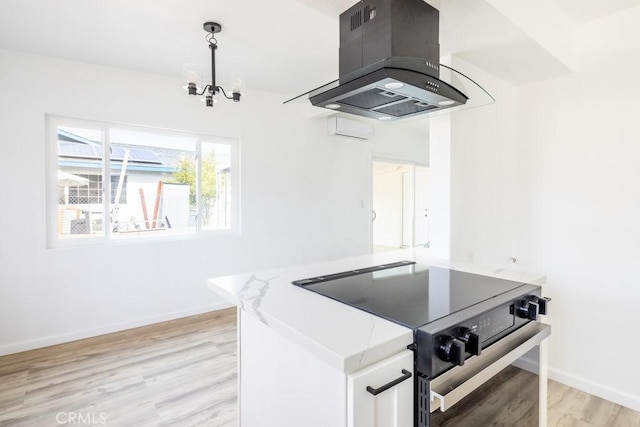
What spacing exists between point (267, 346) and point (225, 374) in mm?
1460

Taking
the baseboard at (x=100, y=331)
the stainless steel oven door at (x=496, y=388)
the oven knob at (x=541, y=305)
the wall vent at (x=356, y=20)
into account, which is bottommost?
the baseboard at (x=100, y=331)

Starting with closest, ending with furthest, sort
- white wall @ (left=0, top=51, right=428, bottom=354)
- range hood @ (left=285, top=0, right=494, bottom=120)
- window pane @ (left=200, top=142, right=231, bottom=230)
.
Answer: range hood @ (left=285, top=0, right=494, bottom=120) → white wall @ (left=0, top=51, right=428, bottom=354) → window pane @ (left=200, top=142, right=231, bottom=230)

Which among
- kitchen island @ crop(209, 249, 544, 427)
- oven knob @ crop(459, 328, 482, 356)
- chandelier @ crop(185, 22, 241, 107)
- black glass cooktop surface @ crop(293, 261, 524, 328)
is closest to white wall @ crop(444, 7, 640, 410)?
black glass cooktop surface @ crop(293, 261, 524, 328)

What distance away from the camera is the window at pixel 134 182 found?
118 inches

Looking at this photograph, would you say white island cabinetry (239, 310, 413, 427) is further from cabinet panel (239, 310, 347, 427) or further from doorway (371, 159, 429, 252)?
doorway (371, 159, 429, 252)

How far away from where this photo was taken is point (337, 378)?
84 cm

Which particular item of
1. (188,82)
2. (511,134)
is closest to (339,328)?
(188,82)

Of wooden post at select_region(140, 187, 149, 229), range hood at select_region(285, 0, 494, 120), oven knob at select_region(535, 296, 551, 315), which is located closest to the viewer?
range hood at select_region(285, 0, 494, 120)

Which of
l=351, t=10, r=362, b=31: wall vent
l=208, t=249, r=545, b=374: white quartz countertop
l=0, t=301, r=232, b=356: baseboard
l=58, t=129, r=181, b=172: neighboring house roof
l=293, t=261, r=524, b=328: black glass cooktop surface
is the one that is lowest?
l=0, t=301, r=232, b=356: baseboard

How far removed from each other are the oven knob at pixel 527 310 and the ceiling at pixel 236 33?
4.48 ft

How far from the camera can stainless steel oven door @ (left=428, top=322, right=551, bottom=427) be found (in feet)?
3.02

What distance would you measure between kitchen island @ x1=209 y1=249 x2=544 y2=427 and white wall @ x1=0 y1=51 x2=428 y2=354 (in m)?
2.34

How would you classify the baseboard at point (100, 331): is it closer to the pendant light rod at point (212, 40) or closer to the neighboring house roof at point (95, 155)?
the neighboring house roof at point (95, 155)

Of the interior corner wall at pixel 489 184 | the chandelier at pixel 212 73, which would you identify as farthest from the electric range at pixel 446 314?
the chandelier at pixel 212 73
